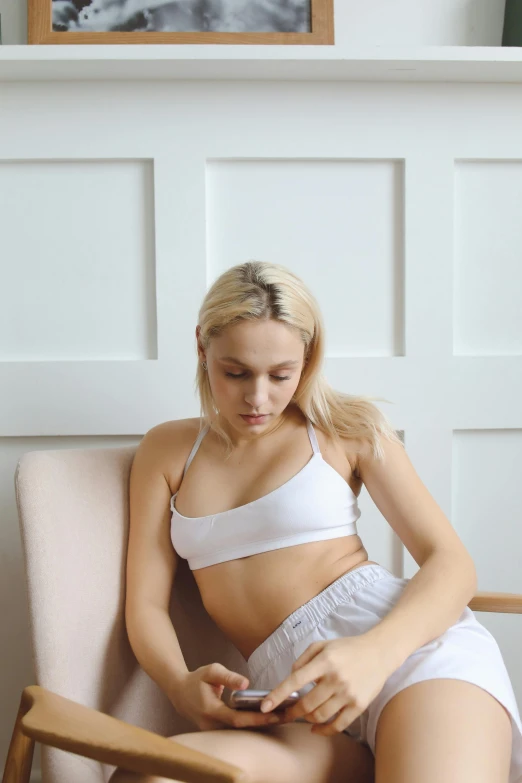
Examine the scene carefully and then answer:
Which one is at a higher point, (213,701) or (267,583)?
(267,583)

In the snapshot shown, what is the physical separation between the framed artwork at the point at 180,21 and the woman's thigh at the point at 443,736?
1.18 meters

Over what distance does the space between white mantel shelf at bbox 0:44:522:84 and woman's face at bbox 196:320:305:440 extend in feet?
1.92

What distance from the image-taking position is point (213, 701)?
3.36 ft

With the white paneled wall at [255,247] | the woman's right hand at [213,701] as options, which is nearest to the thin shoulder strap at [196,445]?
the white paneled wall at [255,247]

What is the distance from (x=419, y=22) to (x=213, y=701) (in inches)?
53.5

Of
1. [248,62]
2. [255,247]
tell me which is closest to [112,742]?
[255,247]

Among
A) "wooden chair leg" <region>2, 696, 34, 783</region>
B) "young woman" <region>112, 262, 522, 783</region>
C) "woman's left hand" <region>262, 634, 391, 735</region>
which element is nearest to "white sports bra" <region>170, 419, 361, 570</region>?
"young woman" <region>112, 262, 522, 783</region>

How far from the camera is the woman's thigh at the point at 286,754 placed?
37.5 inches

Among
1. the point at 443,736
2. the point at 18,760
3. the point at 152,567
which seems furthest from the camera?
the point at 152,567

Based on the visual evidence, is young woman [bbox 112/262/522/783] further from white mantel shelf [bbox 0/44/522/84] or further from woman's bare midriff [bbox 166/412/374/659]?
white mantel shelf [bbox 0/44/522/84]

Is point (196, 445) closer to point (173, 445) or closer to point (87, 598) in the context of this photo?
point (173, 445)

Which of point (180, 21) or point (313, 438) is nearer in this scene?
point (313, 438)

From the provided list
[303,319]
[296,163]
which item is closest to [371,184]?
[296,163]

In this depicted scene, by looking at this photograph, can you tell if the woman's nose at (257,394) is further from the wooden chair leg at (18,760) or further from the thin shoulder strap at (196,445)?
the wooden chair leg at (18,760)
